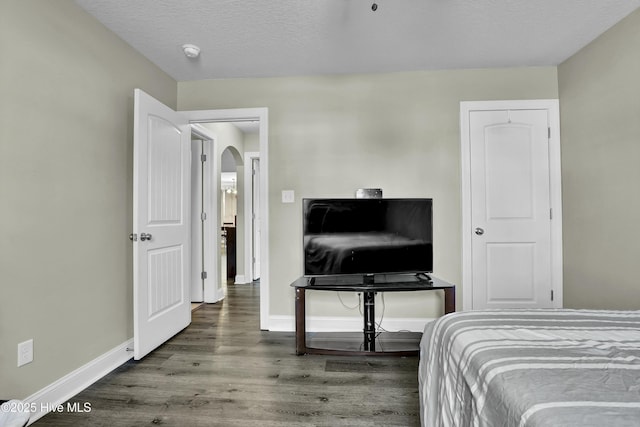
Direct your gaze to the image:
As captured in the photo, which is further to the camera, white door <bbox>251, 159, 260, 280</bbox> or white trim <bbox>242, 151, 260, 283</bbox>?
white door <bbox>251, 159, 260, 280</bbox>

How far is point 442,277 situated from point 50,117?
3129 mm

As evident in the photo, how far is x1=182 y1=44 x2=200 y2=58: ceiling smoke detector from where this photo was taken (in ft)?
8.29

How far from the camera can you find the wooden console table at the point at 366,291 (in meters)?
2.44

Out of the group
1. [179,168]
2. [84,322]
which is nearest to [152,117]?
[179,168]

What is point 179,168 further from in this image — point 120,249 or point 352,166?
point 352,166

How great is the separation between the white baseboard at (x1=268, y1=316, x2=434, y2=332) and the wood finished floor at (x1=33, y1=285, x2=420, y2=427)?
245 millimetres

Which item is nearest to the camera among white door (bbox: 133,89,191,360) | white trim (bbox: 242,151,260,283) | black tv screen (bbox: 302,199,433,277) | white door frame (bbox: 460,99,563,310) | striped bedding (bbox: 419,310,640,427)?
striped bedding (bbox: 419,310,640,427)

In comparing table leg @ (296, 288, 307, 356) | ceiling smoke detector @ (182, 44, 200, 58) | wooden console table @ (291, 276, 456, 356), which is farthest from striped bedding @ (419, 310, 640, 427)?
ceiling smoke detector @ (182, 44, 200, 58)

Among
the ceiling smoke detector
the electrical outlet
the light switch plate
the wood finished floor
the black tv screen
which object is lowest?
the wood finished floor

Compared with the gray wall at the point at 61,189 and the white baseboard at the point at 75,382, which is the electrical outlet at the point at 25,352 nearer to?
the gray wall at the point at 61,189

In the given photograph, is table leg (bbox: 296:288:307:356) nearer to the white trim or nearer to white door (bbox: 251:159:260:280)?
the white trim

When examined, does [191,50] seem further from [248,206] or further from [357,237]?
[248,206]

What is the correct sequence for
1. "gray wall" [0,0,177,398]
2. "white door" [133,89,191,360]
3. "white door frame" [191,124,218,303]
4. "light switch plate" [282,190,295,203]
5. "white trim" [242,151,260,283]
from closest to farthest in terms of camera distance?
1. "gray wall" [0,0,177,398]
2. "white door" [133,89,191,360]
3. "light switch plate" [282,190,295,203]
4. "white door frame" [191,124,218,303]
5. "white trim" [242,151,260,283]

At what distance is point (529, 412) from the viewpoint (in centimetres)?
72
